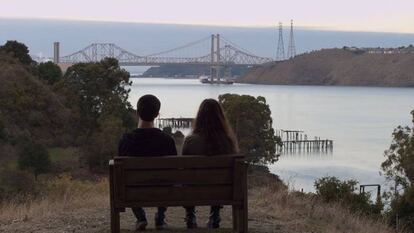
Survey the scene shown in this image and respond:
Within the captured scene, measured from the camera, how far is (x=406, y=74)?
6624 inches

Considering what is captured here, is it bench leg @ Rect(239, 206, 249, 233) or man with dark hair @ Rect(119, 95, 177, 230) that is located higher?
man with dark hair @ Rect(119, 95, 177, 230)

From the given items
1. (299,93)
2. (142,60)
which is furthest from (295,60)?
(142,60)

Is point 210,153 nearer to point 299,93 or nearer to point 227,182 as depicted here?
point 227,182

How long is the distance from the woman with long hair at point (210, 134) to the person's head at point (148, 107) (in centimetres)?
34

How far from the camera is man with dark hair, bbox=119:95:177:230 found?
6.09 metres

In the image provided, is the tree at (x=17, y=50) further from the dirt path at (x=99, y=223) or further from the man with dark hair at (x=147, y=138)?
the man with dark hair at (x=147, y=138)

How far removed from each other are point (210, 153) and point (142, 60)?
113 meters

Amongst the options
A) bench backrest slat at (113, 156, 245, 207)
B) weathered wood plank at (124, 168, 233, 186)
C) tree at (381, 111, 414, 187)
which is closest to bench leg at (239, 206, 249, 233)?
bench backrest slat at (113, 156, 245, 207)

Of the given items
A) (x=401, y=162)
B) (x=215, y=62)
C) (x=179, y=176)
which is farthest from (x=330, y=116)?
(x=179, y=176)

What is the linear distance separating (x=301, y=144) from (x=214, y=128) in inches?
3014

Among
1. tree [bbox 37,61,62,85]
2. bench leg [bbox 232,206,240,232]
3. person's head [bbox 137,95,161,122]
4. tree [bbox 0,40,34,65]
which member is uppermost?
tree [bbox 0,40,34,65]

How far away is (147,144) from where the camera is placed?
6.11 meters

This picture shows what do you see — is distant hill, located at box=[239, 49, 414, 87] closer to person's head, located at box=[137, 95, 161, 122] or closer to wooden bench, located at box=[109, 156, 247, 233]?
person's head, located at box=[137, 95, 161, 122]

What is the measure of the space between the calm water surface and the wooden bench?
3.30ft
